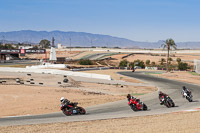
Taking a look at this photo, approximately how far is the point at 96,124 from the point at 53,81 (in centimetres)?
2801

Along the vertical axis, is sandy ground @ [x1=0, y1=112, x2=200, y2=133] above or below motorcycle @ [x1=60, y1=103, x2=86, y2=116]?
below

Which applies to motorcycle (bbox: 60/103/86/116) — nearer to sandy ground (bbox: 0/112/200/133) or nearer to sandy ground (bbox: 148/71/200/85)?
sandy ground (bbox: 0/112/200/133)

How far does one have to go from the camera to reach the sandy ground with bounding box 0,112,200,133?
610 inches

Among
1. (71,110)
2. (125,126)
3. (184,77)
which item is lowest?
(125,126)

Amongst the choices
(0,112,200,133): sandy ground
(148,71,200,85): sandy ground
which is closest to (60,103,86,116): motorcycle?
(0,112,200,133): sandy ground

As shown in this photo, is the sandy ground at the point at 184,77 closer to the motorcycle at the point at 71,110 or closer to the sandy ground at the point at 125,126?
the sandy ground at the point at 125,126

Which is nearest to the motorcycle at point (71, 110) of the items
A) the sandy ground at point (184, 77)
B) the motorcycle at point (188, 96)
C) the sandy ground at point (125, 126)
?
the sandy ground at point (125, 126)

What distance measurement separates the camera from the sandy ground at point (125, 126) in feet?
50.9

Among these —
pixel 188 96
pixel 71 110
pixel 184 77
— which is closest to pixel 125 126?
pixel 71 110

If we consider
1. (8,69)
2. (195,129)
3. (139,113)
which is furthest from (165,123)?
(8,69)

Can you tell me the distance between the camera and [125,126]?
16531mm

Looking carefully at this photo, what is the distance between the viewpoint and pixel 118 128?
16.1m

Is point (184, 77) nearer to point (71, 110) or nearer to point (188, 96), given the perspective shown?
point (188, 96)

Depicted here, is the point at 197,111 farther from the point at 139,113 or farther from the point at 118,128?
the point at 118,128
